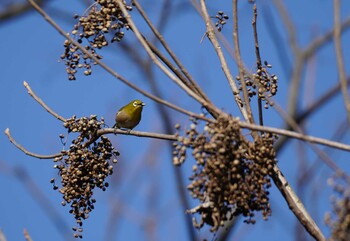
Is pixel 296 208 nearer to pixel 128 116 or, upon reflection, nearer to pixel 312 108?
pixel 128 116

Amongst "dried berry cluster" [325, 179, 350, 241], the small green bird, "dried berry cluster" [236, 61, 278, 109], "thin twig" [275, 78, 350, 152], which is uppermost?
"thin twig" [275, 78, 350, 152]

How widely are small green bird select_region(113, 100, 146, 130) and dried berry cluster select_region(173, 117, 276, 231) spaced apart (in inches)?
104

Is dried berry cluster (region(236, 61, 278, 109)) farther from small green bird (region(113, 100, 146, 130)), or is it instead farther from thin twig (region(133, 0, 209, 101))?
small green bird (region(113, 100, 146, 130))

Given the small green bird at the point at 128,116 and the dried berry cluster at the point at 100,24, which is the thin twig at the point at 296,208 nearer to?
the dried berry cluster at the point at 100,24

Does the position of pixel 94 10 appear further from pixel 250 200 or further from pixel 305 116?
pixel 305 116

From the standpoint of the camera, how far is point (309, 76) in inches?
241

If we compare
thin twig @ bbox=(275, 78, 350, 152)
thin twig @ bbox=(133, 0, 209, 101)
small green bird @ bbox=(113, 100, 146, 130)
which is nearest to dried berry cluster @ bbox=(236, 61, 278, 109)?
thin twig @ bbox=(133, 0, 209, 101)

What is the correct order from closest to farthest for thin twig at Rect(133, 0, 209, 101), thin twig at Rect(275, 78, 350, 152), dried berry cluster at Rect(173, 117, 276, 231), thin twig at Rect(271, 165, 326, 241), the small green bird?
dried berry cluster at Rect(173, 117, 276, 231) < thin twig at Rect(271, 165, 326, 241) < thin twig at Rect(133, 0, 209, 101) < the small green bird < thin twig at Rect(275, 78, 350, 152)

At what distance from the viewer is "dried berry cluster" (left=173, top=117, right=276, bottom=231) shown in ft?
7.57

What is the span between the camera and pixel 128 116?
5.01 meters

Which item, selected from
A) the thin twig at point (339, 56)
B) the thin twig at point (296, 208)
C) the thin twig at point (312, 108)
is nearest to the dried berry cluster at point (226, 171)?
the thin twig at point (296, 208)

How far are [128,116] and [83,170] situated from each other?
2.06 m

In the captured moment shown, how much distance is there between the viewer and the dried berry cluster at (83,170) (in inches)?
115

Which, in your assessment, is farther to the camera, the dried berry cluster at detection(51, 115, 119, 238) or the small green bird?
the small green bird
